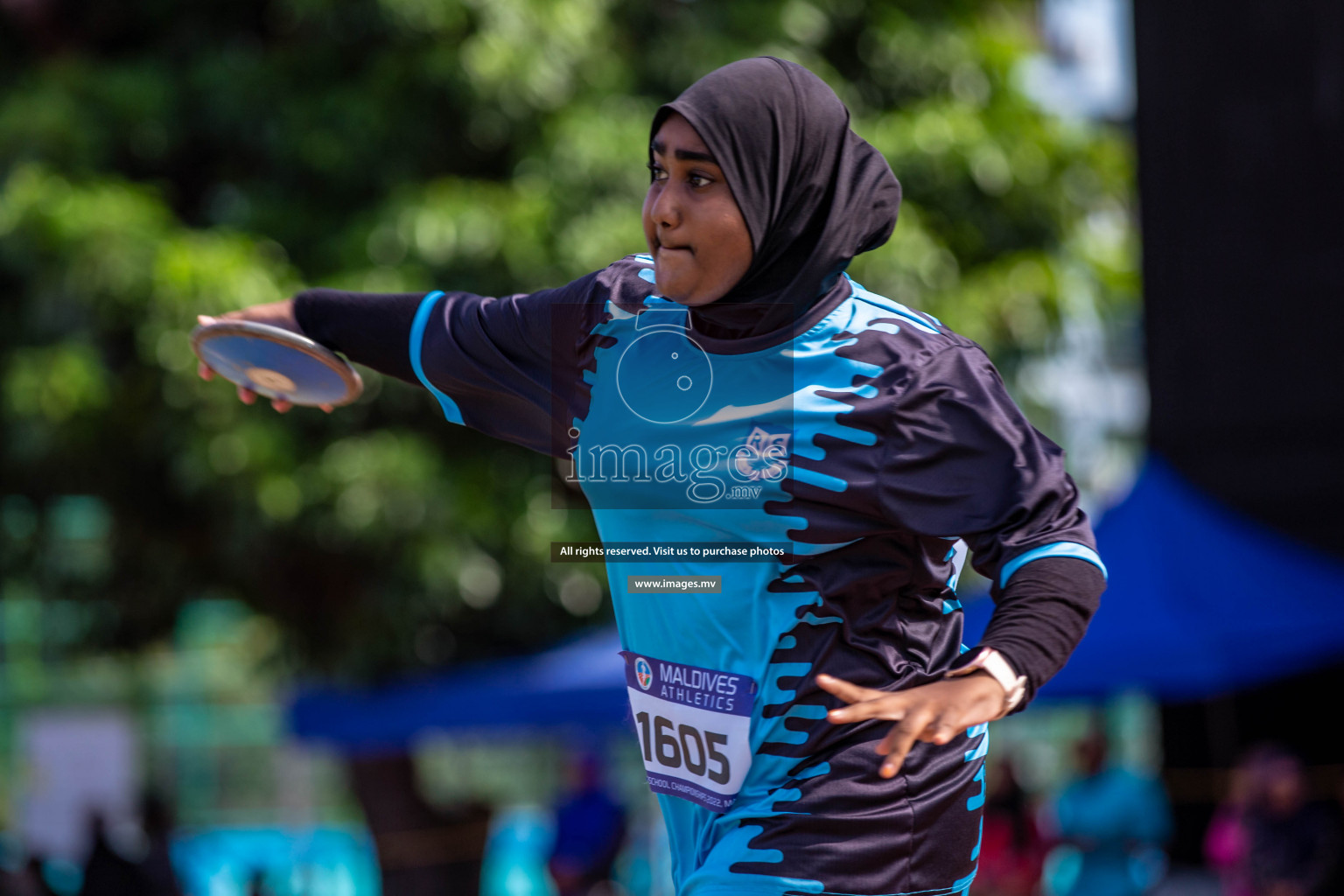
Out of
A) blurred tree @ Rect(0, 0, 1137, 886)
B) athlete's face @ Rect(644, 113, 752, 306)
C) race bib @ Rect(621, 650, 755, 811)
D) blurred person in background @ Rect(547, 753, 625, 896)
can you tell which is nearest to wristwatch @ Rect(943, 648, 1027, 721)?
race bib @ Rect(621, 650, 755, 811)

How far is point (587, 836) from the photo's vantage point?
33.1ft

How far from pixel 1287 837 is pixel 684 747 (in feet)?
20.3

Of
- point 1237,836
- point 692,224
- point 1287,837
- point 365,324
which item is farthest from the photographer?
point 1237,836

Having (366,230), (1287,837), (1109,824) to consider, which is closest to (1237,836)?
(1287,837)

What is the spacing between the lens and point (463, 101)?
25.4 feet

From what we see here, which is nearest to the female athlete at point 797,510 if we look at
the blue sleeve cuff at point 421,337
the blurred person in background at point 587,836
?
the blue sleeve cuff at point 421,337

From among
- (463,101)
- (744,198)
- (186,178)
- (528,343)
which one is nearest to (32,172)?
(186,178)

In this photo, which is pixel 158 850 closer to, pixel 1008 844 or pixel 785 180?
pixel 1008 844

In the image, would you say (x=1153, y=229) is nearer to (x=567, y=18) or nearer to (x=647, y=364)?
(x=567, y=18)

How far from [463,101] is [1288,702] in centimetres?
622

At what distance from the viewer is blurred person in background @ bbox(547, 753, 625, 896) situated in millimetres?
9891

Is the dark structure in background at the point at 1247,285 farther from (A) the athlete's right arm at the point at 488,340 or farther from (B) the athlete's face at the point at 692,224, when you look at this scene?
(B) the athlete's face at the point at 692,224

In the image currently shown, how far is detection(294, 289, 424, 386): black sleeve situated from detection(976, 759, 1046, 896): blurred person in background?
8.00 metres

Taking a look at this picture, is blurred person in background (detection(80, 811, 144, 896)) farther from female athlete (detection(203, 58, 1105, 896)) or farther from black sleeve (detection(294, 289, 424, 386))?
female athlete (detection(203, 58, 1105, 896))
